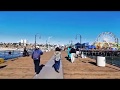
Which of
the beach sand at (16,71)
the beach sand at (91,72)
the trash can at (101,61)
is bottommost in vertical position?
the beach sand at (91,72)

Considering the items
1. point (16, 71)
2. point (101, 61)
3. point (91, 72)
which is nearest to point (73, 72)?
point (91, 72)

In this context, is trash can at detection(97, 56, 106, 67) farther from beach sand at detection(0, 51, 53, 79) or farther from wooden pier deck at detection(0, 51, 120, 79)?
beach sand at detection(0, 51, 53, 79)

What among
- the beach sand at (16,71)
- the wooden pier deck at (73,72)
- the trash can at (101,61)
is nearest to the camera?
the beach sand at (16,71)

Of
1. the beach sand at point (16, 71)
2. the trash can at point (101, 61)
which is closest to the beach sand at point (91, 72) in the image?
the trash can at point (101, 61)

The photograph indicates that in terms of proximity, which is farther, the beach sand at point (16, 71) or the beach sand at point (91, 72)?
the beach sand at point (91, 72)

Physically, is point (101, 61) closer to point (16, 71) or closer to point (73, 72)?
point (73, 72)

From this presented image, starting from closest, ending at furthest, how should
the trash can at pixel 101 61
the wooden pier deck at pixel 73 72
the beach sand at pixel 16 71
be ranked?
the beach sand at pixel 16 71 → the wooden pier deck at pixel 73 72 → the trash can at pixel 101 61

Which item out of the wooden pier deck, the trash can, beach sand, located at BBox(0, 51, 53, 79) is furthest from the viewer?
the trash can

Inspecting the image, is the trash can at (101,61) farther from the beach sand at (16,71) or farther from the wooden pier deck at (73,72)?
the beach sand at (16,71)

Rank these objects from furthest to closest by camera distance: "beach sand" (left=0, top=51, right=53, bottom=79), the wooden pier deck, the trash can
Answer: the trash can → the wooden pier deck → "beach sand" (left=0, top=51, right=53, bottom=79)

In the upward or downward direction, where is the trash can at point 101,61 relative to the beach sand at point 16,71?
upward

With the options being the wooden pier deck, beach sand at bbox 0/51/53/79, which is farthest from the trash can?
beach sand at bbox 0/51/53/79
